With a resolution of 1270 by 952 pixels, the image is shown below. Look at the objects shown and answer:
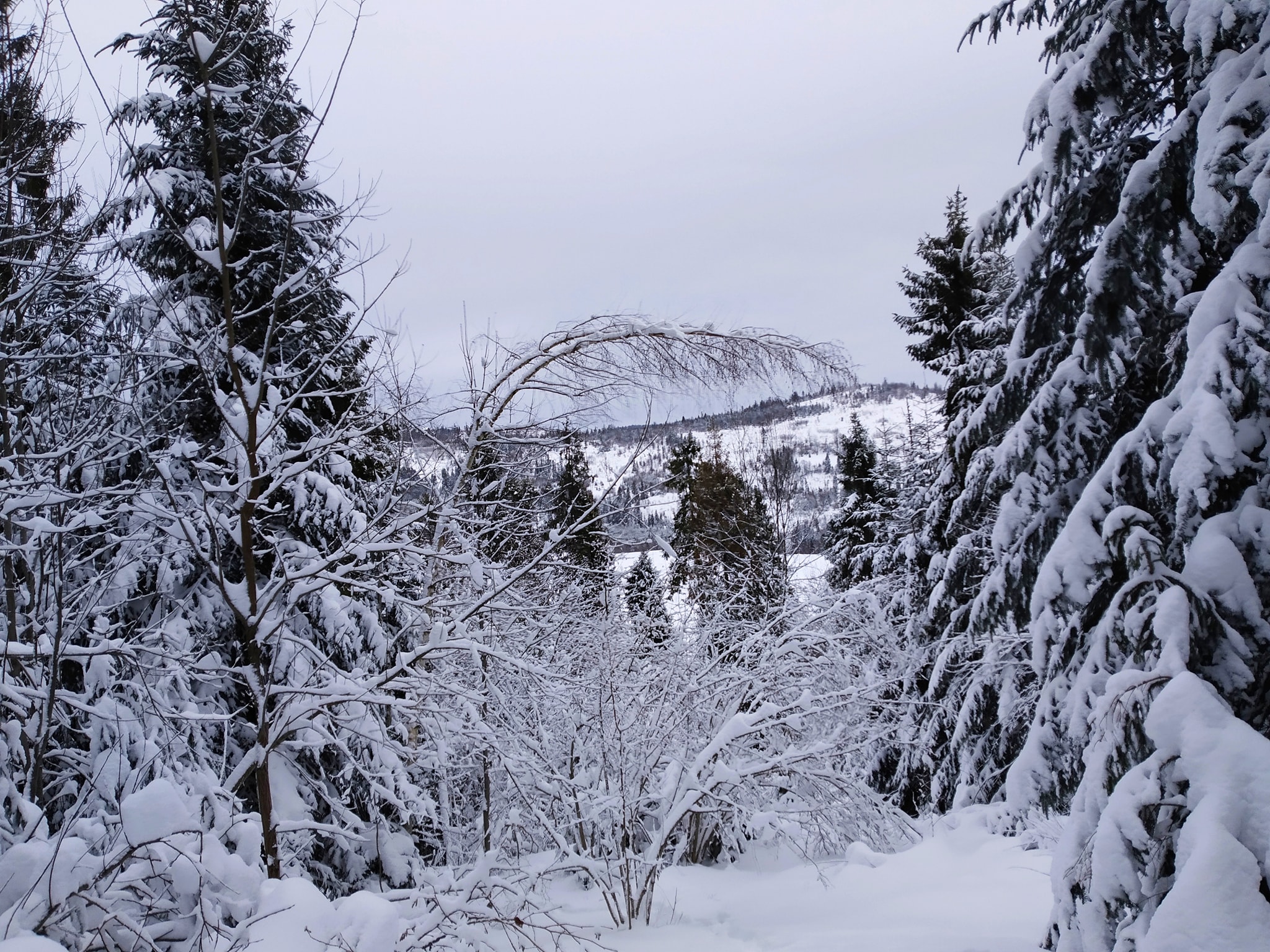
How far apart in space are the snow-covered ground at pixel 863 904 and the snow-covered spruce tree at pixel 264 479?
2198 millimetres

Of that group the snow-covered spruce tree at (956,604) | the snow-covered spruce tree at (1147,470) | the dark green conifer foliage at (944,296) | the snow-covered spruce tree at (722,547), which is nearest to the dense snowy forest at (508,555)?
the snow-covered spruce tree at (1147,470)

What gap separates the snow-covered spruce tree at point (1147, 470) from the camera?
2.56 meters

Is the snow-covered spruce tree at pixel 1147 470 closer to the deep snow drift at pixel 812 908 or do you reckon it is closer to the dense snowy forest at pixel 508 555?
the dense snowy forest at pixel 508 555

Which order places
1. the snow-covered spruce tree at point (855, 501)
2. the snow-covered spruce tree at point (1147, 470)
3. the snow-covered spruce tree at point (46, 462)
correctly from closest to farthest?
the snow-covered spruce tree at point (1147, 470)
the snow-covered spruce tree at point (46, 462)
the snow-covered spruce tree at point (855, 501)

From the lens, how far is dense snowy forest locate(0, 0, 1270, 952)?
272 cm

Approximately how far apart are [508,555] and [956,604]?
470 cm

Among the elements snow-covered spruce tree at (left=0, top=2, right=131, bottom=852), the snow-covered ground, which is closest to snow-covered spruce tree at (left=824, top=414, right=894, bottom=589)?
the snow-covered ground

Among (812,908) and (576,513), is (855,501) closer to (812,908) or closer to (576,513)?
(576,513)

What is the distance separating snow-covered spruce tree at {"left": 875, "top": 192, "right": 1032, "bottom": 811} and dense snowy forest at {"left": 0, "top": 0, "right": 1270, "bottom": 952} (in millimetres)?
2456

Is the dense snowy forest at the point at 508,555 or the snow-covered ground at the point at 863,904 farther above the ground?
the dense snowy forest at the point at 508,555

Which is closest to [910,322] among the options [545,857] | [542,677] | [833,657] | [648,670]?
[833,657]

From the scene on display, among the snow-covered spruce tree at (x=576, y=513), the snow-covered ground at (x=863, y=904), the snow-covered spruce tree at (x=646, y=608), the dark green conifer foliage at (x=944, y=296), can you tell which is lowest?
the snow-covered ground at (x=863, y=904)

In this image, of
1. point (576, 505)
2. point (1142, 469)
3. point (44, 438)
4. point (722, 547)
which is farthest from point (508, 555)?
point (722, 547)

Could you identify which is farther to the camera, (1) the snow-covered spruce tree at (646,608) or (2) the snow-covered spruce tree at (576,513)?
(1) the snow-covered spruce tree at (646,608)
